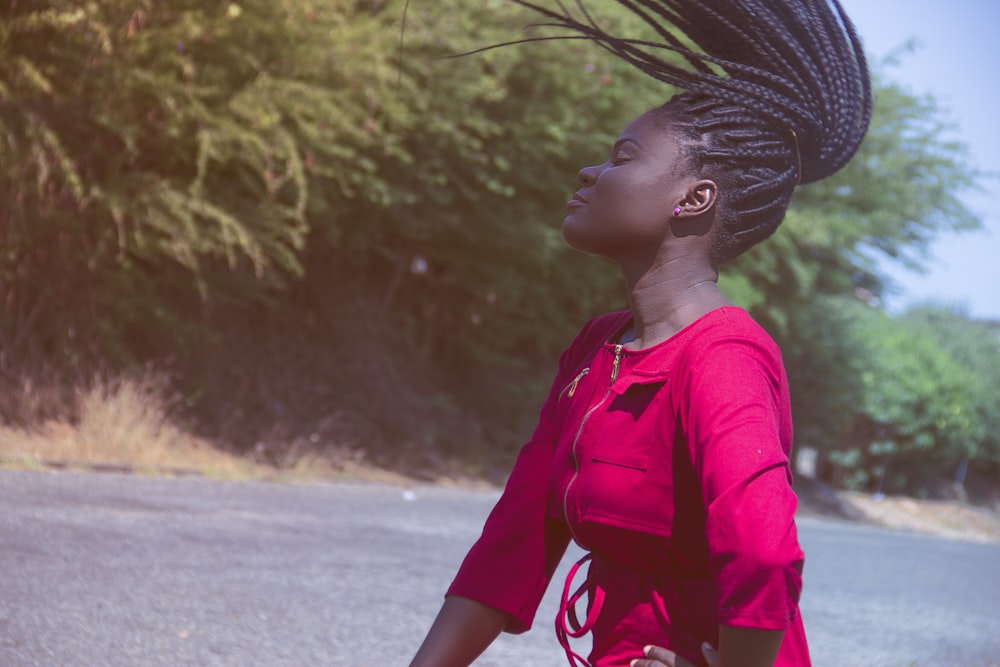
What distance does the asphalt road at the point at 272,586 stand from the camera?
4.84 m

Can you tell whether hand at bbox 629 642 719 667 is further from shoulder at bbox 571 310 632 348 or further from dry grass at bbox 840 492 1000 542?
dry grass at bbox 840 492 1000 542

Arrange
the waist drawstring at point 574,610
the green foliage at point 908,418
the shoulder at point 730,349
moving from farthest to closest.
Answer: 1. the green foliage at point 908,418
2. the waist drawstring at point 574,610
3. the shoulder at point 730,349

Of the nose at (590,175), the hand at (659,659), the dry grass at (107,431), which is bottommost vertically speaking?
the dry grass at (107,431)

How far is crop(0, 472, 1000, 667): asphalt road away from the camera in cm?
484

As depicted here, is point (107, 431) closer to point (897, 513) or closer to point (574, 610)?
point (574, 610)

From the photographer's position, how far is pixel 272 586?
620 cm

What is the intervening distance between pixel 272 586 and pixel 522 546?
423 cm

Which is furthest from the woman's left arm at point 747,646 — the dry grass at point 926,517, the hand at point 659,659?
the dry grass at point 926,517

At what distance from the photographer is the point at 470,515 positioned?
11227 mm

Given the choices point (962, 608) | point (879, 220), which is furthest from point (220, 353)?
point (879, 220)

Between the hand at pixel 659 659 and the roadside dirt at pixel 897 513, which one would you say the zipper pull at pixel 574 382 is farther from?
the roadside dirt at pixel 897 513

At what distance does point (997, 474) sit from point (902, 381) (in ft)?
32.4

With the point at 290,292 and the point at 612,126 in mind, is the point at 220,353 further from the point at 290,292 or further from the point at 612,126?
the point at 612,126

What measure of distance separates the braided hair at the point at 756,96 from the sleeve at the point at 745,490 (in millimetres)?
Answer: 363
